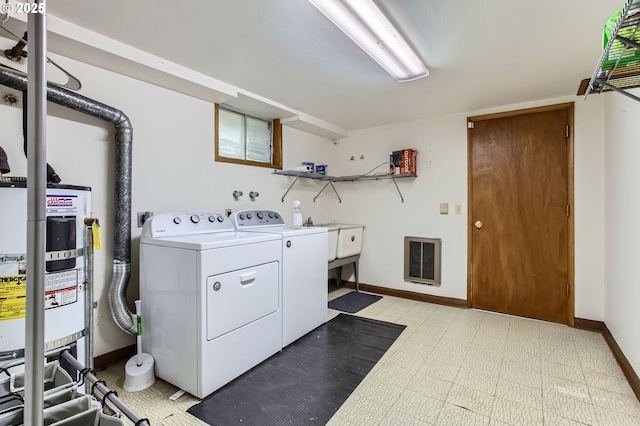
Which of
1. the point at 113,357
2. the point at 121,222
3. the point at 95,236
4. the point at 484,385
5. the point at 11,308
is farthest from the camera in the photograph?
the point at 113,357

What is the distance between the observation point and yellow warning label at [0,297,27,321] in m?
1.41

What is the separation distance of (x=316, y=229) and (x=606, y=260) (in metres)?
2.64

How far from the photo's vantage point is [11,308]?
Result: 56.0 inches

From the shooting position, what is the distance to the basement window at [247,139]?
120 inches

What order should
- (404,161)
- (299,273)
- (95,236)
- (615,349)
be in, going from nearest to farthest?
1. (95,236)
2. (615,349)
3. (299,273)
4. (404,161)

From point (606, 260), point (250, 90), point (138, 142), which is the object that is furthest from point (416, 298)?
point (138, 142)

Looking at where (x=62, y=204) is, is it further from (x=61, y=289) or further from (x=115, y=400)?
(x=115, y=400)

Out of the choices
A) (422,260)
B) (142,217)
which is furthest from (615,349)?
(142,217)

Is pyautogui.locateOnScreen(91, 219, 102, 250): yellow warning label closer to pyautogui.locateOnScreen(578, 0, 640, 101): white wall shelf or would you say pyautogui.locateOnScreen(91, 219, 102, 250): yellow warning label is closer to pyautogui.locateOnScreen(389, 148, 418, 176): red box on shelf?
pyautogui.locateOnScreen(578, 0, 640, 101): white wall shelf

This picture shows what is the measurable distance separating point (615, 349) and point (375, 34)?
2930 millimetres

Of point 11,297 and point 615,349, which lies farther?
point 615,349

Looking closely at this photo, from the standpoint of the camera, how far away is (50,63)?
192 cm

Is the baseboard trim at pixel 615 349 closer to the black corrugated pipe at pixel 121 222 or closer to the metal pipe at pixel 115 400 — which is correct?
the metal pipe at pixel 115 400

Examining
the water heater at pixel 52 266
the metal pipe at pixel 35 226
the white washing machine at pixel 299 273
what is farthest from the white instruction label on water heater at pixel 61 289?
the white washing machine at pixel 299 273
